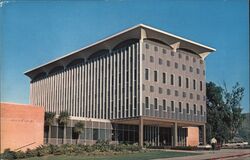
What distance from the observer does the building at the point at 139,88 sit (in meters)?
45.8

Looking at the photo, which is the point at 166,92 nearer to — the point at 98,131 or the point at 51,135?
the point at 98,131

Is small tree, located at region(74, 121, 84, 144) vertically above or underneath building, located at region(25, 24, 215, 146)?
underneath

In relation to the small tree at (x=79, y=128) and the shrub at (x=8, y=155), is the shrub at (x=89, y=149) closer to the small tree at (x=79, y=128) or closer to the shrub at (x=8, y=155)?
the shrub at (x=8, y=155)

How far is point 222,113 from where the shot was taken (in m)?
66.7

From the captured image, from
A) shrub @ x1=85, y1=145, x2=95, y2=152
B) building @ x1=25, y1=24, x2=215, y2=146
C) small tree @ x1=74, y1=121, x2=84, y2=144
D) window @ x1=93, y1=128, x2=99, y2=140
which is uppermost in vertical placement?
building @ x1=25, y1=24, x2=215, y2=146

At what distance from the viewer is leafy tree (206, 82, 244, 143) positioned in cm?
6544

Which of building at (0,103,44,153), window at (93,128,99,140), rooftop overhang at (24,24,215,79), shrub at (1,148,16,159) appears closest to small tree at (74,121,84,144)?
window at (93,128,99,140)

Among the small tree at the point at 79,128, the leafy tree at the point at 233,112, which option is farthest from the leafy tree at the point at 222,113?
the small tree at the point at 79,128

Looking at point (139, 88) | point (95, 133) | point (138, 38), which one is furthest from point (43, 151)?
A: point (138, 38)

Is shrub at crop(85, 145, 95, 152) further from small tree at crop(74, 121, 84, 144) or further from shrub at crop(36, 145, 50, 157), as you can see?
small tree at crop(74, 121, 84, 144)

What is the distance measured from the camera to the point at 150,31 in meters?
46.4

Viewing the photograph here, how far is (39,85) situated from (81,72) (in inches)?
565

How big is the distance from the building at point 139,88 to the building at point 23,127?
5.93 metres

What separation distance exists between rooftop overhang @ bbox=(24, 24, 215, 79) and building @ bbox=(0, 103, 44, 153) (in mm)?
16353
